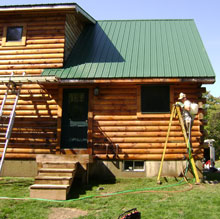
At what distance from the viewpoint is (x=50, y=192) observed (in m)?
6.07

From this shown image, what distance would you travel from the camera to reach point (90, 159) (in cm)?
778

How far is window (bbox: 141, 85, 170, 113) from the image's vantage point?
876 centimetres

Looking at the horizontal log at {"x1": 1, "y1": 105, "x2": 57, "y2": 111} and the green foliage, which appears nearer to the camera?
the horizontal log at {"x1": 1, "y1": 105, "x2": 57, "y2": 111}

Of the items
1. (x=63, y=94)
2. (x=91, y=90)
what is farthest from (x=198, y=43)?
(x=63, y=94)

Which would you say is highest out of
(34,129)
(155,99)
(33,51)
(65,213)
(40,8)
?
(40,8)

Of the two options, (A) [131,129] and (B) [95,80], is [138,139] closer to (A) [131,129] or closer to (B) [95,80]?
(A) [131,129]

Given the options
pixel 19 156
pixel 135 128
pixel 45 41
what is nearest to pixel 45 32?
pixel 45 41

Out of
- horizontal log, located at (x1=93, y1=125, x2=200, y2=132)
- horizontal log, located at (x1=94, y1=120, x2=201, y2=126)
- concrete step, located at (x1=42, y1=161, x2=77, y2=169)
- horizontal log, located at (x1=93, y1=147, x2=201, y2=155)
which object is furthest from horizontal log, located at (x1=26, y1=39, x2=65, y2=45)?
concrete step, located at (x1=42, y1=161, x2=77, y2=169)

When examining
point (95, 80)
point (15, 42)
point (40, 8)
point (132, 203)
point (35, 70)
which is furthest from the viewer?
point (15, 42)

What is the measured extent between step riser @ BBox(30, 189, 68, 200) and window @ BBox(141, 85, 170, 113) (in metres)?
4.29

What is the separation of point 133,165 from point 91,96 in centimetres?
313

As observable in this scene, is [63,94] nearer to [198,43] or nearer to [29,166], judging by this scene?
[29,166]

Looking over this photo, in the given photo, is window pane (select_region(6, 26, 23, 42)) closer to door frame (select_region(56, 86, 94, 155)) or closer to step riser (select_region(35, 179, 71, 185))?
door frame (select_region(56, 86, 94, 155))

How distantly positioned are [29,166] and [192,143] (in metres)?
6.25
